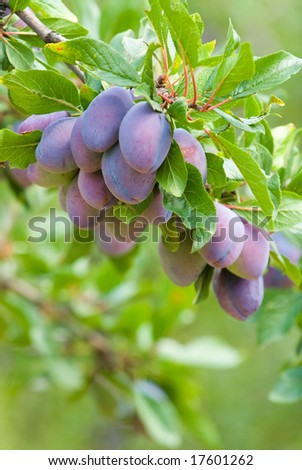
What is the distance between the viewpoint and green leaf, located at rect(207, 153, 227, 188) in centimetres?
66

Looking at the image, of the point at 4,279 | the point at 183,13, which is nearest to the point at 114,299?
the point at 4,279

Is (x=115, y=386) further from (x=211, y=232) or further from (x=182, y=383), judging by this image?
(x=211, y=232)

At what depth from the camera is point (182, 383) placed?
1.38m

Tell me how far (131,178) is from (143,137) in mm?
43

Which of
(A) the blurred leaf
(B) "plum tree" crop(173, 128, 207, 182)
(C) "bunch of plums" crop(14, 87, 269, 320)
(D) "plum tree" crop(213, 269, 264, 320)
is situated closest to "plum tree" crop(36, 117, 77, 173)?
(C) "bunch of plums" crop(14, 87, 269, 320)

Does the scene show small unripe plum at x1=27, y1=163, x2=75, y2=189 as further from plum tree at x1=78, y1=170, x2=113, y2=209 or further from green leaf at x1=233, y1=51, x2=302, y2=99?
green leaf at x1=233, y1=51, x2=302, y2=99

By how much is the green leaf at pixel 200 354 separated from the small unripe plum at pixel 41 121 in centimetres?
78

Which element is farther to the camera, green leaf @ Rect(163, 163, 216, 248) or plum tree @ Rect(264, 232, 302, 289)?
plum tree @ Rect(264, 232, 302, 289)

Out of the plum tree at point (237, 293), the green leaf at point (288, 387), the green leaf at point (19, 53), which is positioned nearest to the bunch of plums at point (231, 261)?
the plum tree at point (237, 293)

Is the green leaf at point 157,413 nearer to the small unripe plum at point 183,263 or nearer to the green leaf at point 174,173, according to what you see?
the small unripe plum at point 183,263

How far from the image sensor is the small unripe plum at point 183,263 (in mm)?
715

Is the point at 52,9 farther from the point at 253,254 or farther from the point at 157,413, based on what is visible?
the point at 157,413

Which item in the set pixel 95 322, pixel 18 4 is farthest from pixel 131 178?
pixel 95 322

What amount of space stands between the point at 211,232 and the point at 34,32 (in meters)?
0.28
